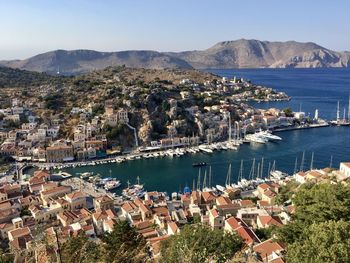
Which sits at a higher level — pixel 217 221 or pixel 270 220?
pixel 270 220

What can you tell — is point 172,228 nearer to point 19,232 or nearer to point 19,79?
point 19,232

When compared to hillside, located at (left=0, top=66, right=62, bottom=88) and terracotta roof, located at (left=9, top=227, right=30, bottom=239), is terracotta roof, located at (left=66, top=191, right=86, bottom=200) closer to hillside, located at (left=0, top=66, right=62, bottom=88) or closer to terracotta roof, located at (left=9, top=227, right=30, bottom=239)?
terracotta roof, located at (left=9, top=227, right=30, bottom=239)

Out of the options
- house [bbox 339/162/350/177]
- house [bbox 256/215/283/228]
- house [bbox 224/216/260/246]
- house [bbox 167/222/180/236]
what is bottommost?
house [bbox 167/222/180/236]

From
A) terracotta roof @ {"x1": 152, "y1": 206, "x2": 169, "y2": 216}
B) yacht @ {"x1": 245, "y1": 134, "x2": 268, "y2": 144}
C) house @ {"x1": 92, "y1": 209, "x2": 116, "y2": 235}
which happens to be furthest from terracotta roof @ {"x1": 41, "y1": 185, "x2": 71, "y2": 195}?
yacht @ {"x1": 245, "y1": 134, "x2": 268, "y2": 144}

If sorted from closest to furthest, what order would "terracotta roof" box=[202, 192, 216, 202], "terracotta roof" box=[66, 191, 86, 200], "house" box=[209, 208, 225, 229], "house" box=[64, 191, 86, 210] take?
1. "house" box=[209, 208, 225, 229]
2. "terracotta roof" box=[202, 192, 216, 202]
3. "house" box=[64, 191, 86, 210]
4. "terracotta roof" box=[66, 191, 86, 200]

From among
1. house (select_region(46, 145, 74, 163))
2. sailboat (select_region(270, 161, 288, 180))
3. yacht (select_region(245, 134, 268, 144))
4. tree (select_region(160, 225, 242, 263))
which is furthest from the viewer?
yacht (select_region(245, 134, 268, 144))

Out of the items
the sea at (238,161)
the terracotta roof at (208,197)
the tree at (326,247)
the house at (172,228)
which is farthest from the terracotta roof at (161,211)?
the tree at (326,247)

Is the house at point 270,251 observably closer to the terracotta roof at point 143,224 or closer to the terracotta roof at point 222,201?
the terracotta roof at point 143,224

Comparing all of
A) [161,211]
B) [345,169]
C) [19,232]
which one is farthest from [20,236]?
[345,169]

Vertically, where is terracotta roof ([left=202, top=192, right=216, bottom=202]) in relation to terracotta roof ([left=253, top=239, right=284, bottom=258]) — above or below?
below
